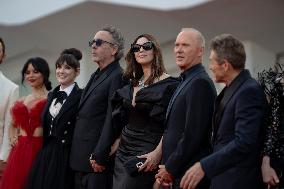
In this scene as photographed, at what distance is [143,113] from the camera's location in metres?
4.12

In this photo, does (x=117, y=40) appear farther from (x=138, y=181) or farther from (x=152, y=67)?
(x=138, y=181)

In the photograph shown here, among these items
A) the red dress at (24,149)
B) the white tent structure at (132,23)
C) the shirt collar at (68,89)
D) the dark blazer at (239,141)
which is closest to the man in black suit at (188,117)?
the dark blazer at (239,141)

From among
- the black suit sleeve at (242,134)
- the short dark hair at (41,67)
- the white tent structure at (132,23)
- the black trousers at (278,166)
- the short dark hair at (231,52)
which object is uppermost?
the white tent structure at (132,23)

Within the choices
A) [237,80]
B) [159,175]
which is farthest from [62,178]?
[237,80]

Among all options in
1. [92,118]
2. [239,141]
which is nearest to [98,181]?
[92,118]

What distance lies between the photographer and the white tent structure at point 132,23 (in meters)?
7.46

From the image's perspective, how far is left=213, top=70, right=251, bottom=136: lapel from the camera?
3416 millimetres

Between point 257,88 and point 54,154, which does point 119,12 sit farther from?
point 257,88

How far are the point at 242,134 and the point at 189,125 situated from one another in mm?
470

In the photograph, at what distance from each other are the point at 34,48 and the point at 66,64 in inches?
197

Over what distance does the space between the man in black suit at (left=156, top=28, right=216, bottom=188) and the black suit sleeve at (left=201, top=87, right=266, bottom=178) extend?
13.7 inches

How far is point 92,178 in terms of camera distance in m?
4.49

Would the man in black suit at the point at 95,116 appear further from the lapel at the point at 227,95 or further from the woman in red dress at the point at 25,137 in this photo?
the lapel at the point at 227,95

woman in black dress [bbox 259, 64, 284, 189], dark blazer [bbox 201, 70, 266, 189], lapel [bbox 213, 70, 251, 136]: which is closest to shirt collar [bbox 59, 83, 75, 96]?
lapel [bbox 213, 70, 251, 136]
